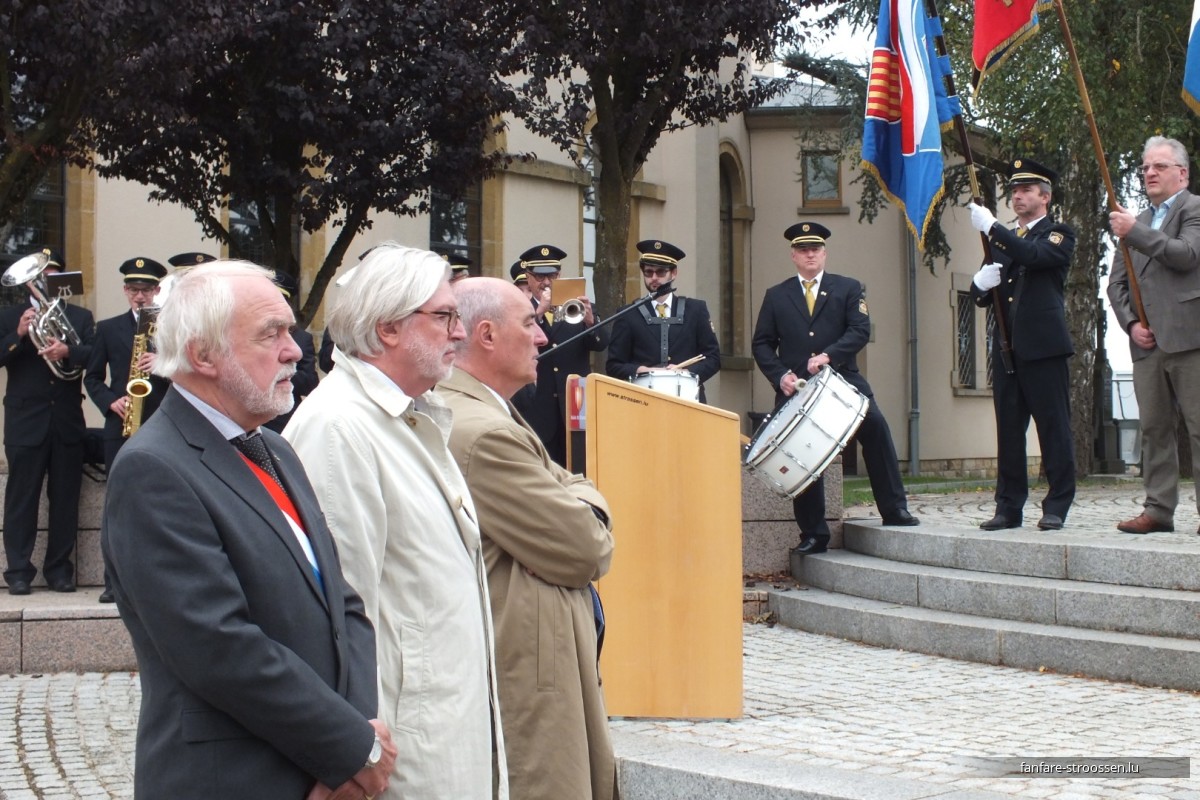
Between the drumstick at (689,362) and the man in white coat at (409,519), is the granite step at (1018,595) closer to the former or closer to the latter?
the drumstick at (689,362)

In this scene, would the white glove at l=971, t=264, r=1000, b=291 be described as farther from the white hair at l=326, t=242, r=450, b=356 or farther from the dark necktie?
the dark necktie

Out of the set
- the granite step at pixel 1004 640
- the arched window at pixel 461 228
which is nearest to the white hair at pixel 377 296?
the granite step at pixel 1004 640

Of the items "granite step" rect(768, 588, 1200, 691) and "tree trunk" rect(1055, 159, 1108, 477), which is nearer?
"granite step" rect(768, 588, 1200, 691)

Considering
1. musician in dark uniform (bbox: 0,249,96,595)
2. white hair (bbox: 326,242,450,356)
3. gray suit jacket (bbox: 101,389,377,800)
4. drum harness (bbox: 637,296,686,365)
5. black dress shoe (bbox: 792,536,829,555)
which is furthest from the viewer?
drum harness (bbox: 637,296,686,365)

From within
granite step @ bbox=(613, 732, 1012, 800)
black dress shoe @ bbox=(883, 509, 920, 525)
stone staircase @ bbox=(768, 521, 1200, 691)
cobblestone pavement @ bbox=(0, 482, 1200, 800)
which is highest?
black dress shoe @ bbox=(883, 509, 920, 525)

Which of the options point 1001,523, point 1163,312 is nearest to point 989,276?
point 1163,312

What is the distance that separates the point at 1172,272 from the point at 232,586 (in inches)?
296

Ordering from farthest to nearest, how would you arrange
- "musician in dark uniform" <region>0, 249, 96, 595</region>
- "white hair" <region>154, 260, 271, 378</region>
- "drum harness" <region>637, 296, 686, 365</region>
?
1. "drum harness" <region>637, 296, 686, 365</region>
2. "musician in dark uniform" <region>0, 249, 96, 595</region>
3. "white hair" <region>154, 260, 271, 378</region>

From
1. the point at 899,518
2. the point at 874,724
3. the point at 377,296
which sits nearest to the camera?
the point at 377,296

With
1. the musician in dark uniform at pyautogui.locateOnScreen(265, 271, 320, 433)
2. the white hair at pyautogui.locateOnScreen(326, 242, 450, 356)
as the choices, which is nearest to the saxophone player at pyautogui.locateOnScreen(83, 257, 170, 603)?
the musician in dark uniform at pyautogui.locateOnScreen(265, 271, 320, 433)

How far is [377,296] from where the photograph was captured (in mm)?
3518

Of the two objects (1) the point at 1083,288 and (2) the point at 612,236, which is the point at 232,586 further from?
(1) the point at 1083,288

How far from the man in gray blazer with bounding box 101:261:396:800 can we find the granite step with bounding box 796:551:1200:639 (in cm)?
602

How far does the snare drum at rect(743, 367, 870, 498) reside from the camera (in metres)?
9.00
